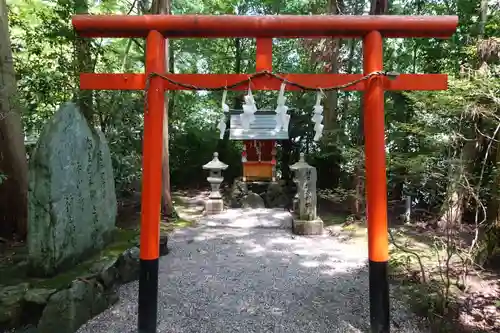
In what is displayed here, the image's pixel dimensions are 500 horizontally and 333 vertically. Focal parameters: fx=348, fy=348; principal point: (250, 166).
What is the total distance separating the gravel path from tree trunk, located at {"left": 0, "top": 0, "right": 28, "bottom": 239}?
240cm

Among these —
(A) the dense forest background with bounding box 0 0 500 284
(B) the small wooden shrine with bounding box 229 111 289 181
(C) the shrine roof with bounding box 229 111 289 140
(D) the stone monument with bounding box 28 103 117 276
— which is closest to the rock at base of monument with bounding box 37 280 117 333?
(D) the stone monument with bounding box 28 103 117 276

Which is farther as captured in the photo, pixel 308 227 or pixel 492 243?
pixel 308 227

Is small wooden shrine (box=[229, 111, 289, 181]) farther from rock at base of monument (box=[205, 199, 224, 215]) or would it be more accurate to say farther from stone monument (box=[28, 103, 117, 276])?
stone monument (box=[28, 103, 117, 276])

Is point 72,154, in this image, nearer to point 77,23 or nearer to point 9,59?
point 77,23

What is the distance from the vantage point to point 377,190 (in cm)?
315

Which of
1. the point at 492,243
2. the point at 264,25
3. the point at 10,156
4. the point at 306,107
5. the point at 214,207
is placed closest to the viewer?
the point at 264,25

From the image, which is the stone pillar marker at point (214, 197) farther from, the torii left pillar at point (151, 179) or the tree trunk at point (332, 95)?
the torii left pillar at point (151, 179)

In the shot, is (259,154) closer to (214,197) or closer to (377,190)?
(214,197)

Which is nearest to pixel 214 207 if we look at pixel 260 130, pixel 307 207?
pixel 260 130

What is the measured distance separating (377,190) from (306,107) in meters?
9.78

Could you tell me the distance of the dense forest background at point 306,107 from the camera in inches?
196

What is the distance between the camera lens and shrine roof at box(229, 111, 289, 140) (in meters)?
11.2

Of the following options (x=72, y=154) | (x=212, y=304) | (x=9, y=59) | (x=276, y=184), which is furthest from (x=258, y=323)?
(x=276, y=184)

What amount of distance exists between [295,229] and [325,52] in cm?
553
